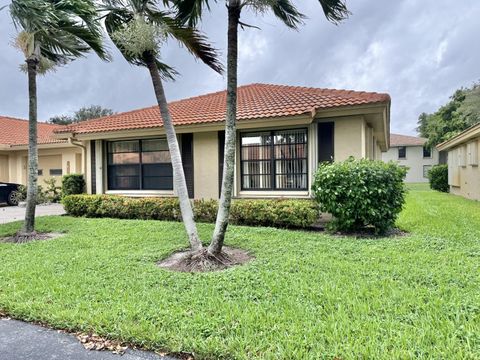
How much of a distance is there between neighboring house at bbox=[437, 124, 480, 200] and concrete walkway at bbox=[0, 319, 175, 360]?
1623cm

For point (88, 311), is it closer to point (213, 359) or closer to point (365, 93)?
point (213, 359)

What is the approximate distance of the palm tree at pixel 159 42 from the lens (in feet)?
Answer: 21.1

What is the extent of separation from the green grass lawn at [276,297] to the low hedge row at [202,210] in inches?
67.4

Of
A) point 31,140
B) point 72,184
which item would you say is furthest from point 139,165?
point 31,140

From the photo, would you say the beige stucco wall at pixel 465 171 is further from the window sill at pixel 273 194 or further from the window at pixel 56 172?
the window at pixel 56 172

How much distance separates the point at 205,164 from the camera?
1172cm

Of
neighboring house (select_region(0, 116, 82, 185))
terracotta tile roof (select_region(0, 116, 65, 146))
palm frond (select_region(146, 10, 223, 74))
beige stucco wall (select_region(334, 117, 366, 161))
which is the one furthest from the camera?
terracotta tile roof (select_region(0, 116, 65, 146))

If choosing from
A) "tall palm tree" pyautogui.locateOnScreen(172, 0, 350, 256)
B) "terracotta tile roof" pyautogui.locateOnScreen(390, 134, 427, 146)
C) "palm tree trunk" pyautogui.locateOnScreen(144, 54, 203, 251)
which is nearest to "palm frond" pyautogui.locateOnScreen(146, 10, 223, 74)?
"palm tree trunk" pyautogui.locateOnScreen(144, 54, 203, 251)

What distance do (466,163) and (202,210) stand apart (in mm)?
14733

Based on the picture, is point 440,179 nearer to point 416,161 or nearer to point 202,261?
point 416,161

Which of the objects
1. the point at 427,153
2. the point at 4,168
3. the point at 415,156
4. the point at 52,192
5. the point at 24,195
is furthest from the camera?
the point at 415,156

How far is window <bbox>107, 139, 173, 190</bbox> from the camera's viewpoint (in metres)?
12.6

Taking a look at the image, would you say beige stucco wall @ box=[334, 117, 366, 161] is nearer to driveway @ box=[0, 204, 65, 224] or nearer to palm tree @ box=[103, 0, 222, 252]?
palm tree @ box=[103, 0, 222, 252]

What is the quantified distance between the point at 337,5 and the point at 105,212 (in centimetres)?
966
